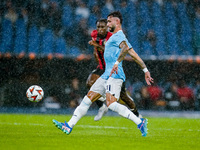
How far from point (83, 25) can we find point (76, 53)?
74.8 inches

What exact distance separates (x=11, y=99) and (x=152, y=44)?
7.51m

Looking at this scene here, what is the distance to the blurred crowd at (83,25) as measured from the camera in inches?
767

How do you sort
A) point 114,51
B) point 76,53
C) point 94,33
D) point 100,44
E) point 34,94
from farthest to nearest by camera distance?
point 76,53 < point 34,94 < point 94,33 < point 100,44 < point 114,51

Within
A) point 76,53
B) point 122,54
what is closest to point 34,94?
point 122,54

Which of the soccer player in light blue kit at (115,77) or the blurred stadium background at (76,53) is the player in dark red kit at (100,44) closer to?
the soccer player in light blue kit at (115,77)

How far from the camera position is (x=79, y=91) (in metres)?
18.7

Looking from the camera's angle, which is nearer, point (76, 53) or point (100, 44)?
point (100, 44)

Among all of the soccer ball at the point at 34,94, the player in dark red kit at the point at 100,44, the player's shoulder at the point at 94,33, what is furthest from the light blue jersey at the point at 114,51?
the soccer ball at the point at 34,94

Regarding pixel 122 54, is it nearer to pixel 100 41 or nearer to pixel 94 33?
pixel 100 41

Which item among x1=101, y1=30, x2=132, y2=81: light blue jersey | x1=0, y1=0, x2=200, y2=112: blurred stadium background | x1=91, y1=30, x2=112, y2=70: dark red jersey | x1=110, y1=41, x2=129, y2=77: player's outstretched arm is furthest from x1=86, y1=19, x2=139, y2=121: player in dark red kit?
x1=0, y1=0, x2=200, y2=112: blurred stadium background

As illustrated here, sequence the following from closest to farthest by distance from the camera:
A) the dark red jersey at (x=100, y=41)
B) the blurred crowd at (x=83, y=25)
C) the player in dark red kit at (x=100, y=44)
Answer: the player in dark red kit at (x=100, y=44) < the dark red jersey at (x=100, y=41) < the blurred crowd at (x=83, y=25)

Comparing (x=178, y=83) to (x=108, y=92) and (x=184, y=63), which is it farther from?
(x=108, y=92)

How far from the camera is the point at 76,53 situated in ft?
62.1

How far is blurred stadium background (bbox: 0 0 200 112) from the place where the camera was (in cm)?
1855
